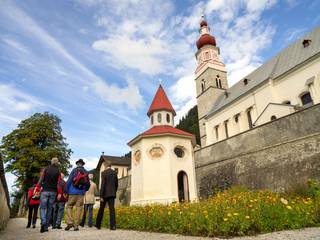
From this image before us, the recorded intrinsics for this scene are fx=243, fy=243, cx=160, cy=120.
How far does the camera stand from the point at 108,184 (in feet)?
26.0

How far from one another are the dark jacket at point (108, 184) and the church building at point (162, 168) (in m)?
9.81

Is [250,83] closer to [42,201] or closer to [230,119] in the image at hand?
[230,119]

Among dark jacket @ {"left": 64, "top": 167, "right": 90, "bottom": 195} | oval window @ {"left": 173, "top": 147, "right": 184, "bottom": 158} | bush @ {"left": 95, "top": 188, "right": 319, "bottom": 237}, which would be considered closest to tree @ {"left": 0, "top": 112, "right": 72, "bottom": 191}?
oval window @ {"left": 173, "top": 147, "right": 184, "bottom": 158}

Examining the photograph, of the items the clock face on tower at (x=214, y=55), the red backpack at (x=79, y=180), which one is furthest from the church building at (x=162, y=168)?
the clock face on tower at (x=214, y=55)

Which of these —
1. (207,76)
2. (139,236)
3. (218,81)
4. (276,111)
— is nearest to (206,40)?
(207,76)

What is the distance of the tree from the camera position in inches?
1112

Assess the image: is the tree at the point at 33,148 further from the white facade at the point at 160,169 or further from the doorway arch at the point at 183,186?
the doorway arch at the point at 183,186

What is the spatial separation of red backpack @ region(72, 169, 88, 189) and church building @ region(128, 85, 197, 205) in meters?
10.2

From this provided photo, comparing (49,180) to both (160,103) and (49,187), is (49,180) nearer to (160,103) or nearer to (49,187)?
(49,187)

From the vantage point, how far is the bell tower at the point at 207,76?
137 feet

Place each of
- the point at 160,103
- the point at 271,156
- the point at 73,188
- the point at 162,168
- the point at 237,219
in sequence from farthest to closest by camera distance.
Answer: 1. the point at 160,103
2. the point at 162,168
3. the point at 271,156
4. the point at 73,188
5. the point at 237,219

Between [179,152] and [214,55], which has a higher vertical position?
[214,55]

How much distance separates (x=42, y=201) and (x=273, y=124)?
47.4 ft

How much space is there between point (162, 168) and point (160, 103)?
744 cm
